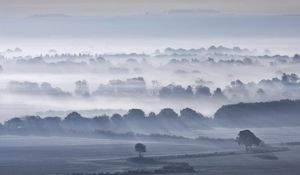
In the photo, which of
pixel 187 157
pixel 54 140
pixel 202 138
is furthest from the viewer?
pixel 54 140

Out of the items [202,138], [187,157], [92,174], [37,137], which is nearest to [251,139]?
[187,157]

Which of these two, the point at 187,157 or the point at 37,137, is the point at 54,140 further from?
the point at 187,157

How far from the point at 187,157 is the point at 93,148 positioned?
30.6 metres

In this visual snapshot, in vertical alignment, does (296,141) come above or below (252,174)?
above

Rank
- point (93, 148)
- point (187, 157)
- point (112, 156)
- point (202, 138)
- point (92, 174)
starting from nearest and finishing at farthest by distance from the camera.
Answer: point (92, 174)
point (187, 157)
point (112, 156)
point (93, 148)
point (202, 138)

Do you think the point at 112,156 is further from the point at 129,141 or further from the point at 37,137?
the point at 37,137

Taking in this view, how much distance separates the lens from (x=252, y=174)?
109 meters

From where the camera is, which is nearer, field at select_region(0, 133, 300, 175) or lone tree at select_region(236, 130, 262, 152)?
field at select_region(0, 133, 300, 175)

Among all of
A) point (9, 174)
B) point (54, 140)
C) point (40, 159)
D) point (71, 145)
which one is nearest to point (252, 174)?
point (9, 174)

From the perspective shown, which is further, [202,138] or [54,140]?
[54,140]

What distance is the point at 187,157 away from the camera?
423 feet

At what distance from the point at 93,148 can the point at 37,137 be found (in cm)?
3016

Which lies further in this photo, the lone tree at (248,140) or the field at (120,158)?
the lone tree at (248,140)

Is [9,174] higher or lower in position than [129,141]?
lower
